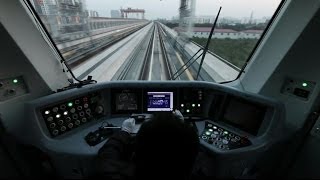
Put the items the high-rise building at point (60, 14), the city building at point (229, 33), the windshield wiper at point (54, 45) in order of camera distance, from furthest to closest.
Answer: the city building at point (229, 33), the high-rise building at point (60, 14), the windshield wiper at point (54, 45)

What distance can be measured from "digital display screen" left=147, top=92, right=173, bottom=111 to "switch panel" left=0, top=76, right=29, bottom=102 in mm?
1279

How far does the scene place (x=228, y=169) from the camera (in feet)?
6.42

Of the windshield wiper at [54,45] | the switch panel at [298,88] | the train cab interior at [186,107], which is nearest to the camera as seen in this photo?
the train cab interior at [186,107]

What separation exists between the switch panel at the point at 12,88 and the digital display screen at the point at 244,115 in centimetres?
212

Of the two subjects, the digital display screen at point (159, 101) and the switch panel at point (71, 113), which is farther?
the digital display screen at point (159, 101)

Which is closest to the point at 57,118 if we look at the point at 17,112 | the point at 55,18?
the point at 17,112

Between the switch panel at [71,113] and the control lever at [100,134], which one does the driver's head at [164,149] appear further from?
the switch panel at [71,113]

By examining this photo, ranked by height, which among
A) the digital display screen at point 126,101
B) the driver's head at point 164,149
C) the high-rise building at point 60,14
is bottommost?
the digital display screen at point 126,101

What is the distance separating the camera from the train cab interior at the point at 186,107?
187 cm

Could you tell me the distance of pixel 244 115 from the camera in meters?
2.12

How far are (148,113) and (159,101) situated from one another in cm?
19

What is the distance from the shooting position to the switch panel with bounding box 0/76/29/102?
192 centimetres

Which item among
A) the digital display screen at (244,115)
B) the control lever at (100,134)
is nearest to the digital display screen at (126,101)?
the control lever at (100,134)

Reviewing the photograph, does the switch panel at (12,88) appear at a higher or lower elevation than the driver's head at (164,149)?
lower
